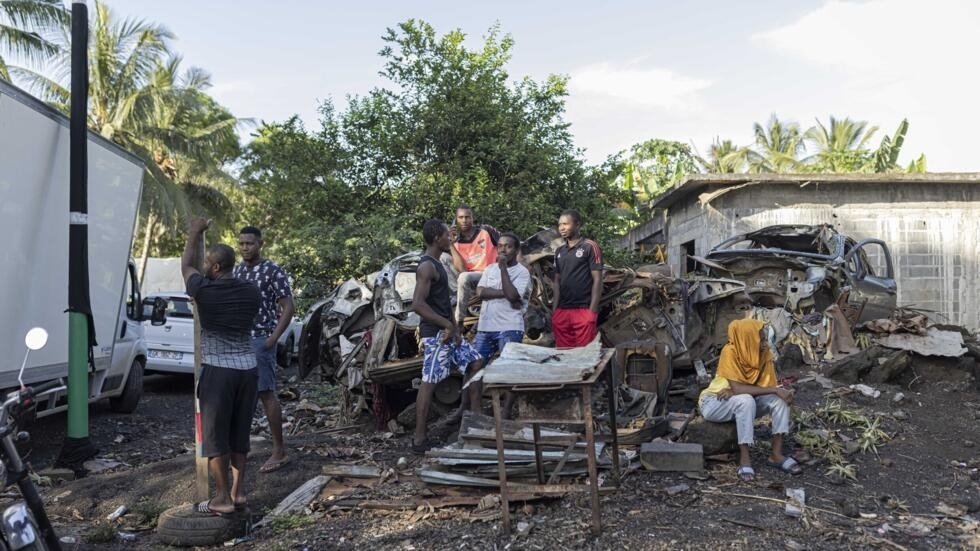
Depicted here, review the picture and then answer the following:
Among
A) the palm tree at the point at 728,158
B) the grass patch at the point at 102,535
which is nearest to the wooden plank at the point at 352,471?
the grass patch at the point at 102,535

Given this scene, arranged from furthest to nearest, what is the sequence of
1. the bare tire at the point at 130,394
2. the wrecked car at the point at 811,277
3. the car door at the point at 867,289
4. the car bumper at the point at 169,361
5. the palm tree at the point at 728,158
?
the palm tree at the point at 728,158, the car bumper at the point at 169,361, the car door at the point at 867,289, the wrecked car at the point at 811,277, the bare tire at the point at 130,394

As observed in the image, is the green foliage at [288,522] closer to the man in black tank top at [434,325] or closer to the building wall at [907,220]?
the man in black tank top at [434,325]

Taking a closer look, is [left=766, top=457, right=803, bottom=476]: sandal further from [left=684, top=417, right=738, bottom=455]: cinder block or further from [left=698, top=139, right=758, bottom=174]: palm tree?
[left=698, top=139, right=758, bottom=174]: palm tree

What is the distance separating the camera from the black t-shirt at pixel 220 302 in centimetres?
455

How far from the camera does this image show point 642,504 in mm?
4863

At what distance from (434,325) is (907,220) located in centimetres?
1207

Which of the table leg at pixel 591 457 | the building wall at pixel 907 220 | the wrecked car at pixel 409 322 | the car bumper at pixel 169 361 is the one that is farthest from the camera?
the building wall at pixel 907 220

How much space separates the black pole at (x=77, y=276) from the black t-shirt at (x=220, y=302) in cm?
260

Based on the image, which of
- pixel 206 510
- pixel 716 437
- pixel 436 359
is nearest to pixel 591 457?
pixel 716 437

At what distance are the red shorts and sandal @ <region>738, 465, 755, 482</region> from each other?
1946mm

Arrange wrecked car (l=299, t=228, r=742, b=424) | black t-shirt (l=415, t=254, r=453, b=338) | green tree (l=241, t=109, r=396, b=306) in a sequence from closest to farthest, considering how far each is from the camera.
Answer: black t-shirt (l=415, t=254, r=453, b=338) < wrecked car (l=299, t=228, r=742, b=424) < green tree (l=241, t=109, r=396, b=306)

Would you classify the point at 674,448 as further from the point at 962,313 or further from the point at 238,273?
the point at 962,313

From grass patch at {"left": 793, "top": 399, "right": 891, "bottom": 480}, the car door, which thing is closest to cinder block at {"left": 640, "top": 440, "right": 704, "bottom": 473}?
grass patch at {"left": 793, "top": 399, "right": 891, "bottom": 480}

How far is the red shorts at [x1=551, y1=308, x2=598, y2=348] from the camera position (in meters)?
6.92
